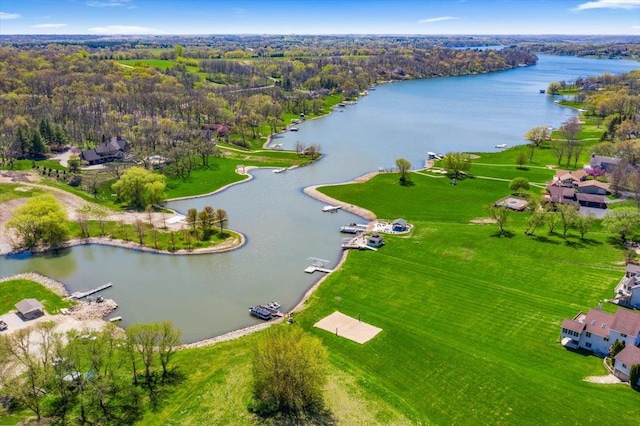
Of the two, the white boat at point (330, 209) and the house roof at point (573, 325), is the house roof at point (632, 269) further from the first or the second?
the white boat at point (330, 209)

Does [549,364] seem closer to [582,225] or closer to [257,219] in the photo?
[582,225]

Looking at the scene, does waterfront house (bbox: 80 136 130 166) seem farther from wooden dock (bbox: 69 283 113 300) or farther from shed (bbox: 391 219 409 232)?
shed (bbox: 391 219 409 232)

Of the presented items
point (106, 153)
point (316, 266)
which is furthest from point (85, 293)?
point (106, 153)

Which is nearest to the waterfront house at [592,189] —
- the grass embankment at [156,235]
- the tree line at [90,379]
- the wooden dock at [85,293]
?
the grass embankment at [156,235]

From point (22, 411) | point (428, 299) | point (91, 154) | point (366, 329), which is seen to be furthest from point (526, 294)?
point (91, 154)

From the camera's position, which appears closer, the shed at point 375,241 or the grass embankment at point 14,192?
the shed at point 375,241

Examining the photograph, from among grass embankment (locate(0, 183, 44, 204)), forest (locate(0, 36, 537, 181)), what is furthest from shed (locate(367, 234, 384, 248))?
grass embankment (locate(0, 183, 44, 204))
